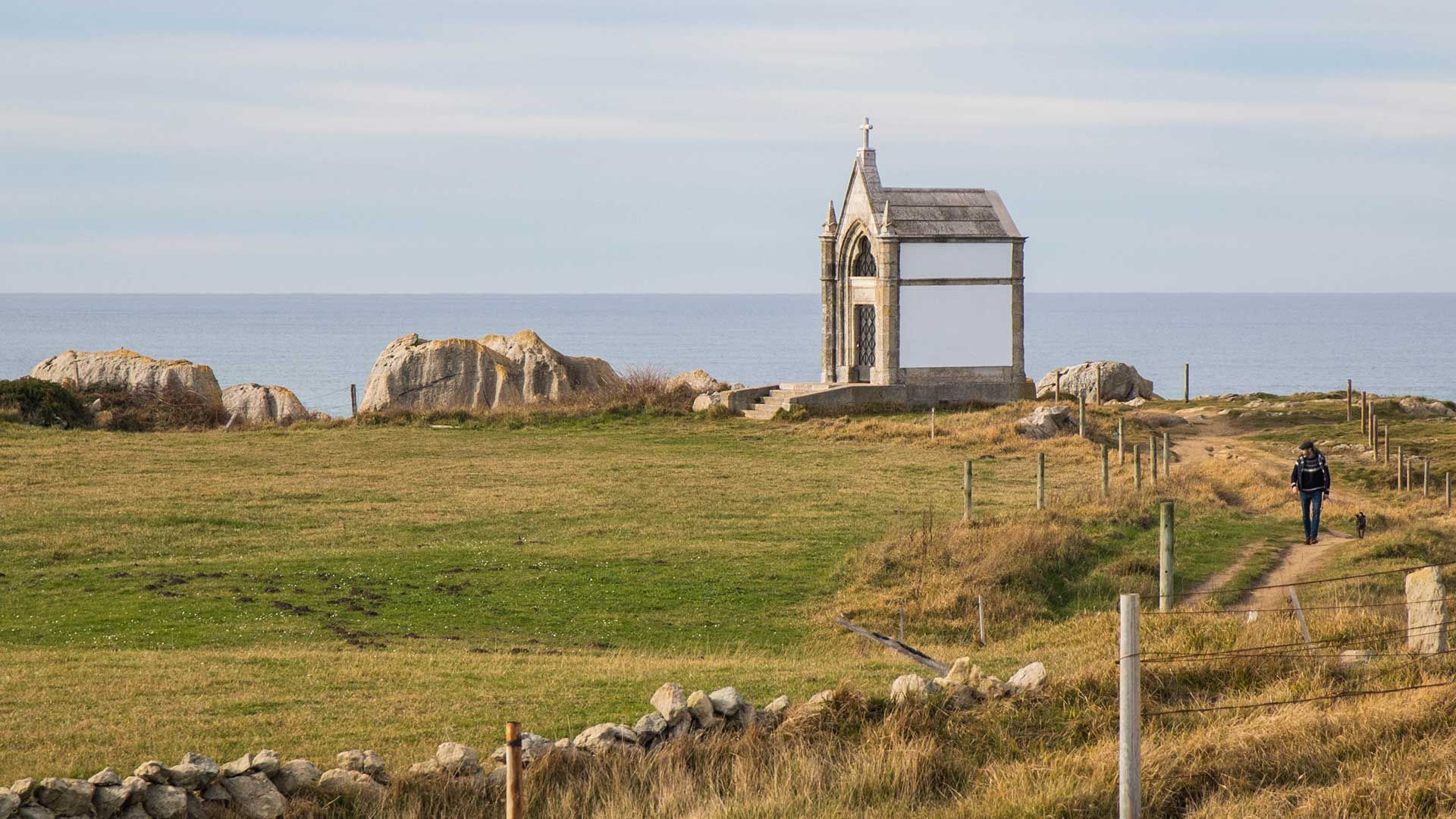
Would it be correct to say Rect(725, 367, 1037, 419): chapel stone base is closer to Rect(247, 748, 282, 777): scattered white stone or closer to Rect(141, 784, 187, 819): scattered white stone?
Rect(247, 748, 282, 777): scattered white stone

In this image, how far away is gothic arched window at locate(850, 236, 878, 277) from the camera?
51.4m

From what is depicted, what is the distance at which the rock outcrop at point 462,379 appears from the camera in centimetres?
5253

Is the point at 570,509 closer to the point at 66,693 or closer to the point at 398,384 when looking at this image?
the point at 66,693

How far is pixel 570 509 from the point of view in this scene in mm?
29047

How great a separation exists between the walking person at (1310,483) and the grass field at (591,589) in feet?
2.79

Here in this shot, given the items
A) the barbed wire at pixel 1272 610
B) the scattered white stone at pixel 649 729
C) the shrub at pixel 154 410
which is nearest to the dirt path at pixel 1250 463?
the barbed wire at pixel 1272 610

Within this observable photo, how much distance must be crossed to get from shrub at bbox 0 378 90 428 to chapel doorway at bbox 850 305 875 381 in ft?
80.6

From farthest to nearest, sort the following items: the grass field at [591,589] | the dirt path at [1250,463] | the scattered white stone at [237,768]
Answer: the dirt path at [1250,463], the grass field at [591,589], the scattered white stone at [237,768]

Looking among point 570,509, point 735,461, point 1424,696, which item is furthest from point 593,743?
point 735,461

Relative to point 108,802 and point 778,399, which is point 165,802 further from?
point 778,399

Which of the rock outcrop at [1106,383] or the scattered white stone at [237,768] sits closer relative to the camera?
the scattered white stone at [237,768]

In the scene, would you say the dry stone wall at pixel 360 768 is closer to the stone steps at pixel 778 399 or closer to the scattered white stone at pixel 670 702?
the scattered white stone at pixel 670 702

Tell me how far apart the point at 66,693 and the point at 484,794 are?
517cm

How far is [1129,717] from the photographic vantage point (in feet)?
36.7
